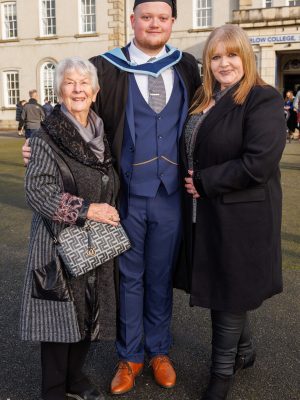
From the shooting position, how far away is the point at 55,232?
2309mm

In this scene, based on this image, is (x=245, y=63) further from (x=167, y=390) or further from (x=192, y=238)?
(x=167, y=390)

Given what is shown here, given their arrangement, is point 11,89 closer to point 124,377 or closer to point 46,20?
point 46,20

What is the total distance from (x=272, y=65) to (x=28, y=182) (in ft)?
72.3

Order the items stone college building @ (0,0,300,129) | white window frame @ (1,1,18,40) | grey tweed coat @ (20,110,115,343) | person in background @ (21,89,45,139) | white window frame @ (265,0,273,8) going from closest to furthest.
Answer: grey tweed coat @ (20,110,115,343) → person in background @ (21,89,45,139) → stone college building @ (0,0,300,129) → white window frame @ (265,0,273,8) → white window frame @ (1,1,18,40)

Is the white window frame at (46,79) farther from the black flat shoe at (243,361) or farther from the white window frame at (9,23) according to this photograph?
the black flat shoe at (243,361)

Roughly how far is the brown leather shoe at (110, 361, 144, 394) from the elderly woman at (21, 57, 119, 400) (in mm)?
305

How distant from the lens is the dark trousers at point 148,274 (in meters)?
2.70

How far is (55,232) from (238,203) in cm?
93

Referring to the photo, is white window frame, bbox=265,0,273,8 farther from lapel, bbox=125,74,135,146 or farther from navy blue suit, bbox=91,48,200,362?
lapel, bbox=125,74,135,146

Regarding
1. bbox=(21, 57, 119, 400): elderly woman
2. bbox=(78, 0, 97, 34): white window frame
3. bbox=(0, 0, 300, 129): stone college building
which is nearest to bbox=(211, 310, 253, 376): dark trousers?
bbox=(21, 57, 119, 400): elderly woman

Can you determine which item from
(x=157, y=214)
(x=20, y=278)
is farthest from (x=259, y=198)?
(x=20, y=278)

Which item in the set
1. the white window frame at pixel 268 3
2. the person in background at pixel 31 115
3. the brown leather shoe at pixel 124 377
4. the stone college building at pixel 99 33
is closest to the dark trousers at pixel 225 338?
the brown leather shoe at pixel 124 377

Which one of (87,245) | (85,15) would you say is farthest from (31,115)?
(85,15)

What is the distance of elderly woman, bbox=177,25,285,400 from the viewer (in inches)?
89.8
